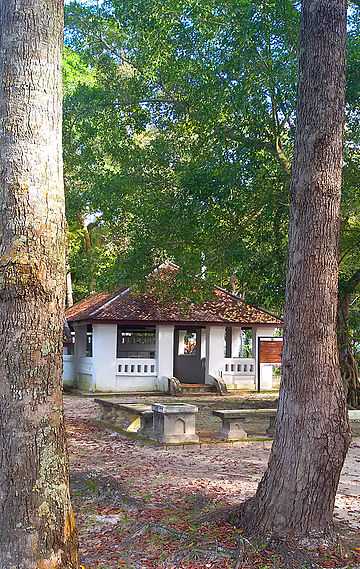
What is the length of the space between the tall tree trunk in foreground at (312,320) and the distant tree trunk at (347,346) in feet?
33.5

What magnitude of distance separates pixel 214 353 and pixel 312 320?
1924cm

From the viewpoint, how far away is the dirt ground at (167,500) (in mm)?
5699

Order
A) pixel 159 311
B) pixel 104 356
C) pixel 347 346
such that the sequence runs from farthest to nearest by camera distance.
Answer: pixel 159 311 < pixel 104 356 < pixel 347 346

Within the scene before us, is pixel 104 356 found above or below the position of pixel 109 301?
below

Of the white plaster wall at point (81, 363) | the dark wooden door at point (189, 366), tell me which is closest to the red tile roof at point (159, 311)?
the white plaster wall at point (81, 363)

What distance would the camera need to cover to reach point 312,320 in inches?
234

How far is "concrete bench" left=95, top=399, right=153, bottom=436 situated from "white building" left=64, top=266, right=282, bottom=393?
7877 mm

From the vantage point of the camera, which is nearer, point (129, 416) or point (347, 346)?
point (129, 416)

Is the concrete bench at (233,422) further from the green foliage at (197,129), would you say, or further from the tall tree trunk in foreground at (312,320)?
the tall tree trunk in foreground at (312,320)

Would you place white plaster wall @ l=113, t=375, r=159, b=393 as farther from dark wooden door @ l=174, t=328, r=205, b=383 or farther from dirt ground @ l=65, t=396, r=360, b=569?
dirt ground @ l=65, t=396, r=360, b=569

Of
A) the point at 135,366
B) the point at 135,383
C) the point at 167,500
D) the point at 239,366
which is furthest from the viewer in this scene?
the point at 239,366

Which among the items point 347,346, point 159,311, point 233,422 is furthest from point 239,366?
point 233,422

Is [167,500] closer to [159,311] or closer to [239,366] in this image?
[159,311]

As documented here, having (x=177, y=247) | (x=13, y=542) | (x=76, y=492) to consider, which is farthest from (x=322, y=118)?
(x=177, y=247)
